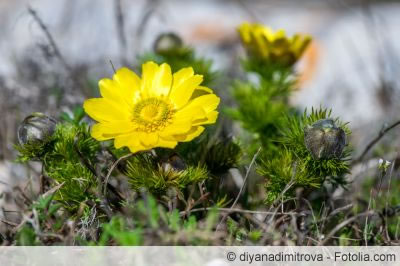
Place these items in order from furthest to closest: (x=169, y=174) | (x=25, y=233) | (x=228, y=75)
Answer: (x=228, y=75), (x=169, y=174), (x=25, y=233)

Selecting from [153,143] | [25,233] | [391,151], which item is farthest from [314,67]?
[25,233]

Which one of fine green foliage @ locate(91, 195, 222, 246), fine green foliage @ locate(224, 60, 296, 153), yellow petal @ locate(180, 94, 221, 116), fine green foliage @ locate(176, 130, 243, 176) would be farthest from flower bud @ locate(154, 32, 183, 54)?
fine green foliage @ locate(91, 195, 222, 246)

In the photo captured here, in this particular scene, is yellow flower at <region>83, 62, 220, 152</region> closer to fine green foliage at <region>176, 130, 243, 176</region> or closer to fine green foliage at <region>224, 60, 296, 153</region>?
fine green foliage at <region>176, 130, 243, 176</region>

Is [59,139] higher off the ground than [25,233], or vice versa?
[59,139]

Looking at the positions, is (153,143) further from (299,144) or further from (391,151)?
(391,151)

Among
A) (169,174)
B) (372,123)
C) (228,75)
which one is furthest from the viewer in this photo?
(228,75)

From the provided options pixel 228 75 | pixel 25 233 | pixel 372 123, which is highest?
pixel 228 75
